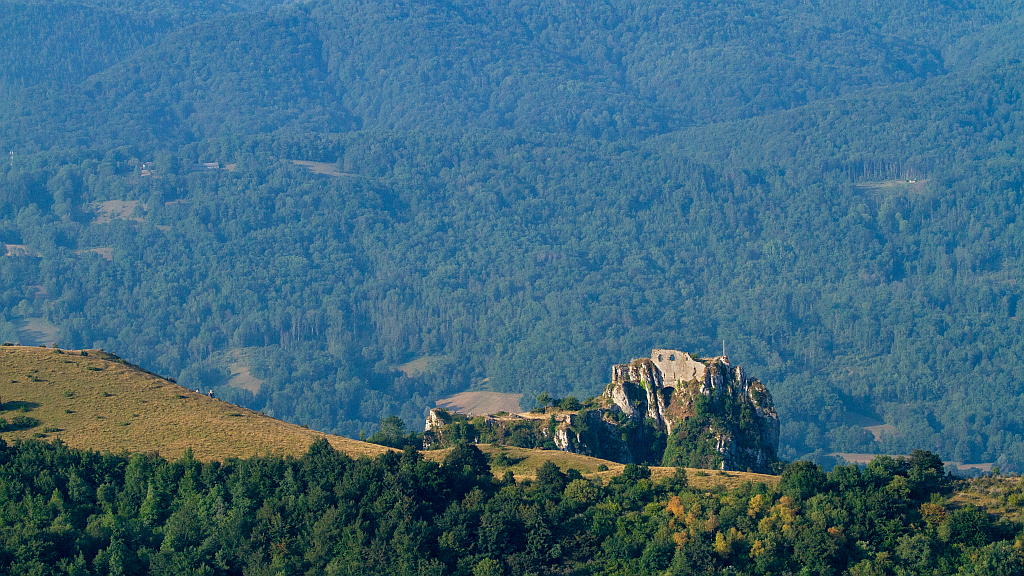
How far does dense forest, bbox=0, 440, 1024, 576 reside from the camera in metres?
100

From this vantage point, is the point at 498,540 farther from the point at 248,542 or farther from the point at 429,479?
the point at 248,542

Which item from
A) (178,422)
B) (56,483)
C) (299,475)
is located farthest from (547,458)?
(56,483)

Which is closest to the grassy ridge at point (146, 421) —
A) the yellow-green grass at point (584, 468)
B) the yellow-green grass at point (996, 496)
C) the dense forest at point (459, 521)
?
the yellow-green grass at point (584, 468)

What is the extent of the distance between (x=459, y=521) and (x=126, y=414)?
3771 centimetres

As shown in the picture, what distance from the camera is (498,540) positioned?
4104 inches

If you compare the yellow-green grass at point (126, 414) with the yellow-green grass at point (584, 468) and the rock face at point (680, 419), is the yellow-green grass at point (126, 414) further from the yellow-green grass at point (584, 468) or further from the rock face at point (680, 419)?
the rock face at point (680, 419)

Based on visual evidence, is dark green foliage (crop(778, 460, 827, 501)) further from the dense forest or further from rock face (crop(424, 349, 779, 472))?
rock face (crop(424, 349, 779, 472))

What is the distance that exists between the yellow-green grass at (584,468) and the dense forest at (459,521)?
292 centimetres

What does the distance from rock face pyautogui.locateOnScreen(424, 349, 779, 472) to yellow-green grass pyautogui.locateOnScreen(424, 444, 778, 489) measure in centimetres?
608

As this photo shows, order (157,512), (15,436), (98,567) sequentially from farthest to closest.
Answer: (15,436)
(157,512)
(98,567)

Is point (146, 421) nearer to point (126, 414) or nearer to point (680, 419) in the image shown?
point (126, 414)

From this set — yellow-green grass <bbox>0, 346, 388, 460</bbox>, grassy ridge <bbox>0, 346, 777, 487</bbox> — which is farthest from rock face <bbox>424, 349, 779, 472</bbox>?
yellow-green grass <bbox>0, 346, 388, 460</bbox>

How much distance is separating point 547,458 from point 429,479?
16.7 metres

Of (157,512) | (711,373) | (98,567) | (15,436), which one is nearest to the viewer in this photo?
(98,567)
